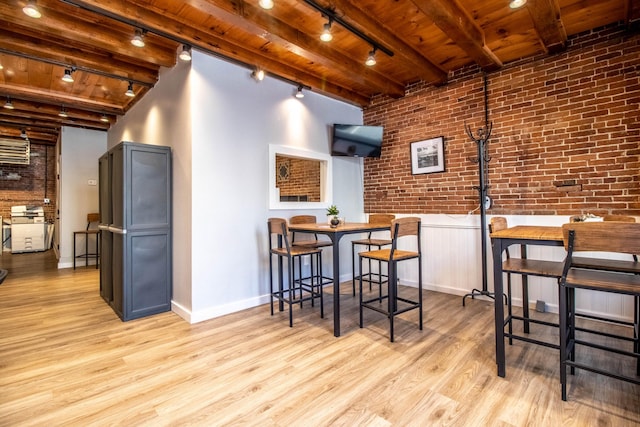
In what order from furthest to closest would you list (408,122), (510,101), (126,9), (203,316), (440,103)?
(408,122) < (440,103) < (510,101) < (203,316) < (126,9)

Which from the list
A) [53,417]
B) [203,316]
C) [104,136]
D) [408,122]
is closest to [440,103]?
[408,122]

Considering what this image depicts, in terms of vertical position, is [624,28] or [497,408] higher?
[624,28]

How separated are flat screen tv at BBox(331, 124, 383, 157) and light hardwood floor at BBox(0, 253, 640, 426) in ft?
Result: 8.01

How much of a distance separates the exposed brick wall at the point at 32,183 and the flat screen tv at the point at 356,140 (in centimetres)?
864

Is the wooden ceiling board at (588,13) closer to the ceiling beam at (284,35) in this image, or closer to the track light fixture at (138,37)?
the ceiling beam at (284,35)

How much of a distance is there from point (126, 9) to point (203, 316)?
9.35 ft

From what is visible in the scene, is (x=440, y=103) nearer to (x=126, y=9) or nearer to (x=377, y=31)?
(x=377, y=31)

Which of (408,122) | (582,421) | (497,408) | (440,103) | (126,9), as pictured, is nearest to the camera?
(582,421)

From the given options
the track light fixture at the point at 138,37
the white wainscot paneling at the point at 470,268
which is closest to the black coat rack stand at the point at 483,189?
the white wainscot paneling at the point at 470,268

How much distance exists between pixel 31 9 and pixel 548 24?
4307 mm

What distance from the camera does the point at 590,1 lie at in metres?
2.71

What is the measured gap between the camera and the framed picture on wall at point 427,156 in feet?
13.7

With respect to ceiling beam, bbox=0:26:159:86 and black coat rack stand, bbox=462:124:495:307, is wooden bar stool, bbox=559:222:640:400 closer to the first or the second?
black coat rack stand, bbox=462:124:495:307

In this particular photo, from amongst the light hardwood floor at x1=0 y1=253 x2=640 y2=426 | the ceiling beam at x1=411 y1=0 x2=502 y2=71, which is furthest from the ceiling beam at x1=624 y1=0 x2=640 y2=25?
the light hardwood floor at x1=0 y1=253 x2=640 y2=426
